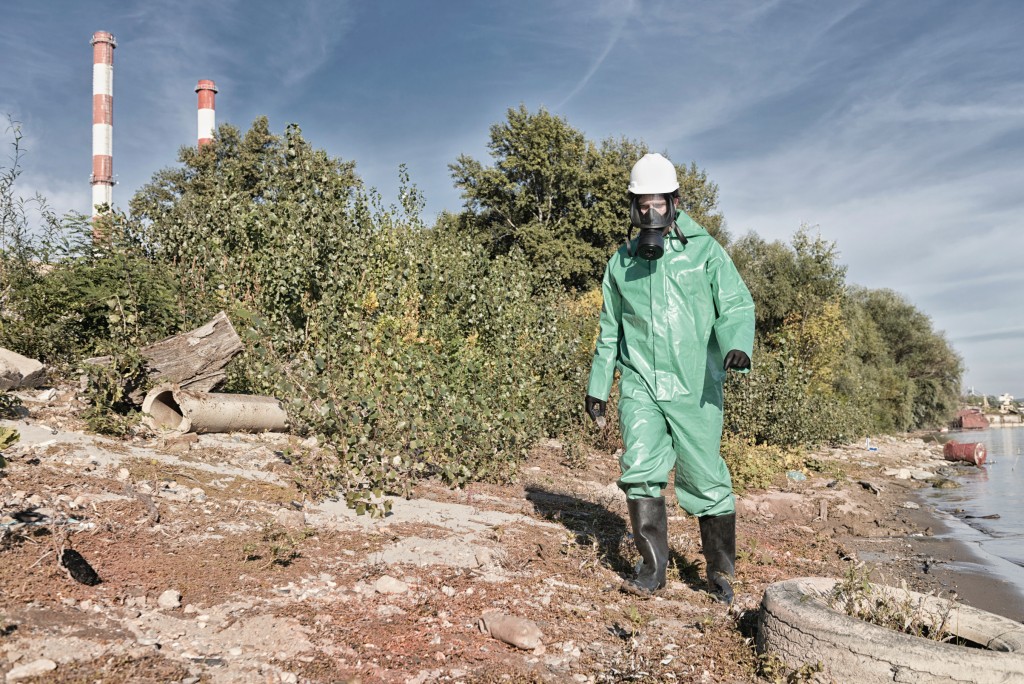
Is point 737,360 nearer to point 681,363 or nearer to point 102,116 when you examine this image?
point 681,363

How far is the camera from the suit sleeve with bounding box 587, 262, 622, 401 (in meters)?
4.49

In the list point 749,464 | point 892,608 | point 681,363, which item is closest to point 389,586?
point 681,363

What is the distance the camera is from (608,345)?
4504mm

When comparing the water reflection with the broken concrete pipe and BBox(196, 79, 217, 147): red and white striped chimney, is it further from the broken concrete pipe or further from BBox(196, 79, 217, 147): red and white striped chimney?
BBox(196, 79, 217, 147): red and white striped chimney

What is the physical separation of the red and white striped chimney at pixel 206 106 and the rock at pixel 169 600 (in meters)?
38.9

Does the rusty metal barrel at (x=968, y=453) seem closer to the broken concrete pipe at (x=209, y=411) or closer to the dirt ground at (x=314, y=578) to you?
the dirt ground at (x=314, y=578)

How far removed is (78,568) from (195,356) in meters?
4.26

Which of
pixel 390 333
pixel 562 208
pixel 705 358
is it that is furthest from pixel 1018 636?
pixel 562 208

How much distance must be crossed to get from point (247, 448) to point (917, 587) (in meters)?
5.73

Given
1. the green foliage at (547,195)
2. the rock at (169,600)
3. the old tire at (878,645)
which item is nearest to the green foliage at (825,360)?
the green foliage at (547,195)

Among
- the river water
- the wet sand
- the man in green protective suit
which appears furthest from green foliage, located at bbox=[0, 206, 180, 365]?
the river water

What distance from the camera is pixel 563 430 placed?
34.4 ft

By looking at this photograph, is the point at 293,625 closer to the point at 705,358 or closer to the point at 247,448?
the point at 705,358

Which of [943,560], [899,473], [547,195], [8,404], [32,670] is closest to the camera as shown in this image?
[32,670]
